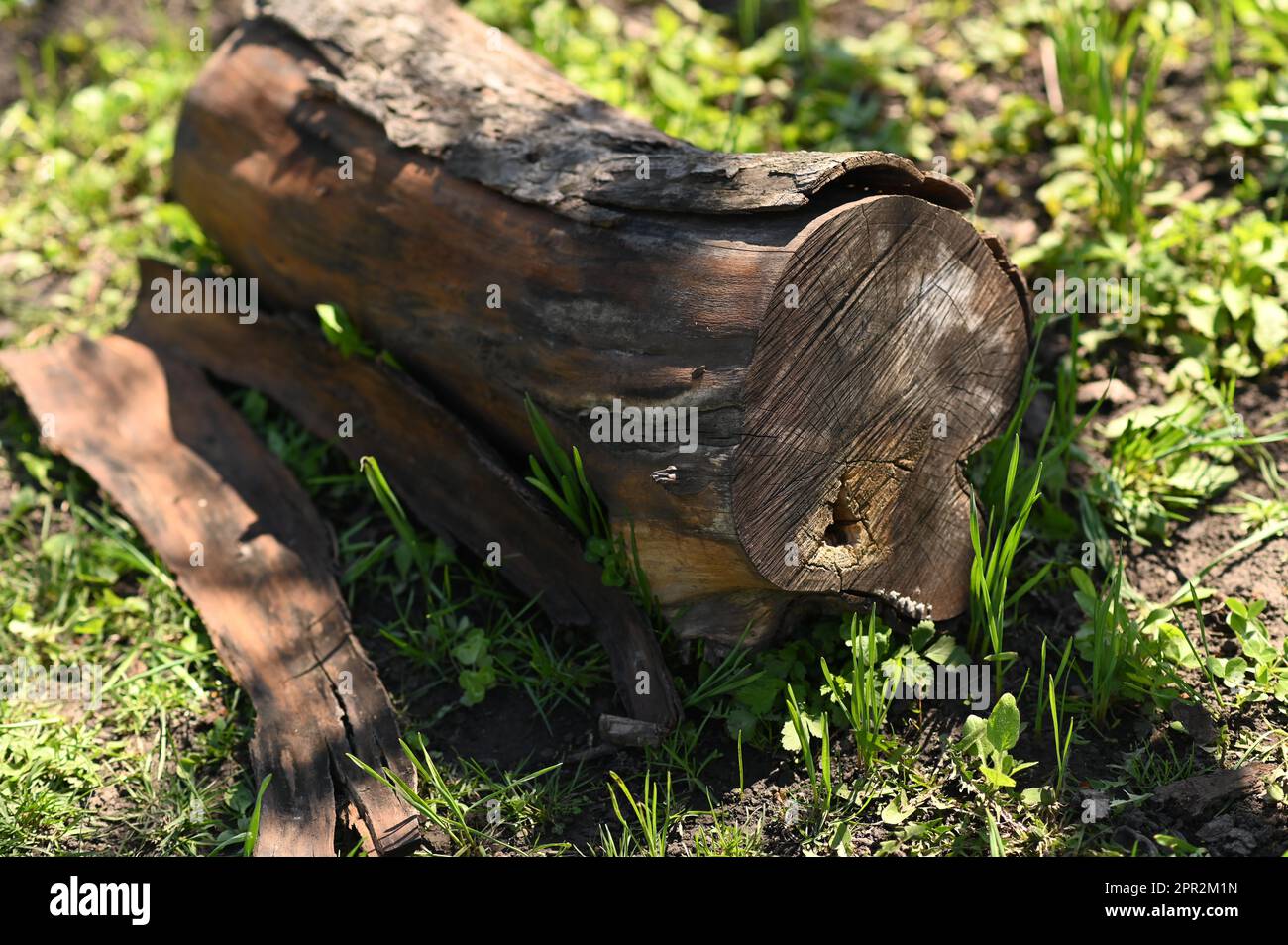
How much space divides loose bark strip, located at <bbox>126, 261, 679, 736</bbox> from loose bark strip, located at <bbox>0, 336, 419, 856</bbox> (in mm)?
158

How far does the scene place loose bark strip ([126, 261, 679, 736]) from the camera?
288cm

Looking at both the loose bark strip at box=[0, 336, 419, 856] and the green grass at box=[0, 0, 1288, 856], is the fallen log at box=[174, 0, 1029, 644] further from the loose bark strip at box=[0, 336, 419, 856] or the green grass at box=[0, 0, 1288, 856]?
the loose bark strip at box=[0, 336, 419, 856]

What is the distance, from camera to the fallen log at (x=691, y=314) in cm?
252

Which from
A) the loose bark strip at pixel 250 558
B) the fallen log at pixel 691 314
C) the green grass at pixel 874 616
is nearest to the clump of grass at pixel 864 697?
the green grass at pixel 874 616

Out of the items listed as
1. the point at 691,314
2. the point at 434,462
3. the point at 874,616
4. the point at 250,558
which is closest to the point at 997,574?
the point at 874,616

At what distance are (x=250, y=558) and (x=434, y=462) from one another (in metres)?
0.59

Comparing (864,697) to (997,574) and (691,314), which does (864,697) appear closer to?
(997,574)

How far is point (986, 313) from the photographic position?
2834 mm

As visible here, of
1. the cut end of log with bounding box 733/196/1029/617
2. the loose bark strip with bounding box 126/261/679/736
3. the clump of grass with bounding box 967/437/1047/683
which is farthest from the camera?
the loose bark strip with bounding box 126/261/679/736

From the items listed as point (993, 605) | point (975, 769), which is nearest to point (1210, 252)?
point (993, 605)

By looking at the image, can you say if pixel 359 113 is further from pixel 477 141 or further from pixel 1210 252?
pixel 1210 252

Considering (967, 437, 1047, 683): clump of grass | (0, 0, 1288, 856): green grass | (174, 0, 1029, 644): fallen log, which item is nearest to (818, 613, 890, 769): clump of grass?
(0, 0, 1288, 856): green grass

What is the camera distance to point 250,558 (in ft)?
10.7

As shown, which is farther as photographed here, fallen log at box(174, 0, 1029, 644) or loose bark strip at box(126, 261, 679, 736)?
loose bark strip at box(126, 261, 679, 736)
